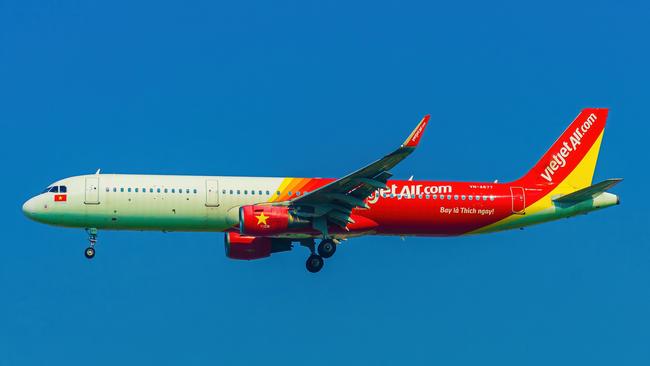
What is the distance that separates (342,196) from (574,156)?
14.2 metres

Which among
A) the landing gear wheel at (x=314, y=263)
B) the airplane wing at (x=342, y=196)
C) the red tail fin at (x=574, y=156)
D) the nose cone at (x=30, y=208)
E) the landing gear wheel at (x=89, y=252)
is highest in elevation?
the red tail fin at (x=574, y=156)

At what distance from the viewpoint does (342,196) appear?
189 feet

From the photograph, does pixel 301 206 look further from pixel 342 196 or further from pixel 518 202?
pixel 518 202

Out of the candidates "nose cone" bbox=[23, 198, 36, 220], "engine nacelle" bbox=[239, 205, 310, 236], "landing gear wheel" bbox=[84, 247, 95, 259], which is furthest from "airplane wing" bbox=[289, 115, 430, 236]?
"nose cone" bbox=[23, 198, 36, 220]

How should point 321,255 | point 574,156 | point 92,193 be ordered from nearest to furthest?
1. point 92,193
2. point 321,255
3. point 574,156

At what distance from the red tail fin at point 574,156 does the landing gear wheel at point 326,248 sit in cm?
1048

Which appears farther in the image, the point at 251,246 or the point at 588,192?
the point at 251,246

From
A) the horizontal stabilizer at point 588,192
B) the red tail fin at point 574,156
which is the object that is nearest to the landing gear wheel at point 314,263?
the red tail fin at point 574,156

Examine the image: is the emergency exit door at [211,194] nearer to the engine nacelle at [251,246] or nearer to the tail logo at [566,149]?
the engine nacelle at [251,246]

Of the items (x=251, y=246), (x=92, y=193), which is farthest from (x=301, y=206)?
(x=92, y=193)

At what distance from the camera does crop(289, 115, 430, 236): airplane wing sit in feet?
182

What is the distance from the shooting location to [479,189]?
6172 centimetres

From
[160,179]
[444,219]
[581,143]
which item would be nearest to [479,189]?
[444,219]

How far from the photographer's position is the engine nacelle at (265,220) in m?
57.1
